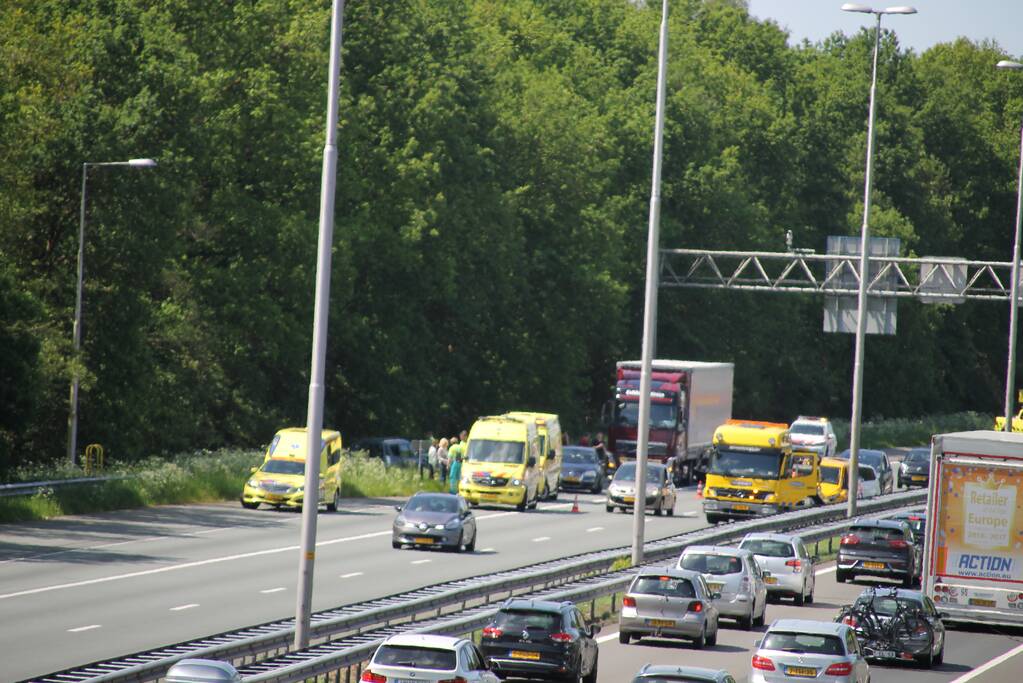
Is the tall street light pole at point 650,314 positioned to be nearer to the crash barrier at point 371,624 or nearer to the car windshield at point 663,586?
the crash barrier at point 371,624

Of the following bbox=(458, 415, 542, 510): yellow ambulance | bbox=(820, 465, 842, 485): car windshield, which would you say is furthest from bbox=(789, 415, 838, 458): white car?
bbox=(458, 415, 542, 510): yellow ambulance

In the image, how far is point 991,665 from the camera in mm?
31719

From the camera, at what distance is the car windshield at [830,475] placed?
6288 centimetres

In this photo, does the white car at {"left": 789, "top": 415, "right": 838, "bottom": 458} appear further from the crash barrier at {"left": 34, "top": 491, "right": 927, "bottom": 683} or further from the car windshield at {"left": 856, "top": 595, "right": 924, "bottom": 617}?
the car windshield at {"left": 856, "top": 595, "right": 924, "bottom": 617}

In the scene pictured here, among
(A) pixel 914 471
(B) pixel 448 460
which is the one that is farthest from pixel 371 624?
(A) pixel 914 471

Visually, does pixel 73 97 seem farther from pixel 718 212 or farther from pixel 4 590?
pixel 718 212

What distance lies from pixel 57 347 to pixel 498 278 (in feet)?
101

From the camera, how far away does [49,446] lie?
181ft

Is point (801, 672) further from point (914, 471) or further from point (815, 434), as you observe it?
point (815, 434)

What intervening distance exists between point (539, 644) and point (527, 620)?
0.50 metres

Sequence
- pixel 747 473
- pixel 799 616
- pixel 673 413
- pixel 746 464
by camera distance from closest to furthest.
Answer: pixel 799 616
pixel 747 473
pixel 746 464
pixel 673 413

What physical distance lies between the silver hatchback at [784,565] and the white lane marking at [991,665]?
4.70m

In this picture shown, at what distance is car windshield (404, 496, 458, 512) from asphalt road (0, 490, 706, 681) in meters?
0.99

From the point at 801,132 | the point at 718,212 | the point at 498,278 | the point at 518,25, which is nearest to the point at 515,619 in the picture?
Answer: the point at 498,278
